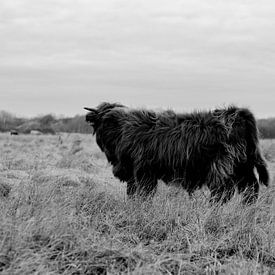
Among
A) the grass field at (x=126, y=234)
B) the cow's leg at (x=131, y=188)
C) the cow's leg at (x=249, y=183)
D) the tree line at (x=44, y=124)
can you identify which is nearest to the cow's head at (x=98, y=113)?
the cow's leg at (x=131, y=188)

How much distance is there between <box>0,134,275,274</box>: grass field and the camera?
413cm

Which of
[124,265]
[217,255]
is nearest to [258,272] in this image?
[217,255]

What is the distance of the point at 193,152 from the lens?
6.95 metres

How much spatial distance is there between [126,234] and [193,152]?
213cm

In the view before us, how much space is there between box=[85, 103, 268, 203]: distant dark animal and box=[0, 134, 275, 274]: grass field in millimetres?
311

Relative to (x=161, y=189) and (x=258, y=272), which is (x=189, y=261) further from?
(x=161, y=189)

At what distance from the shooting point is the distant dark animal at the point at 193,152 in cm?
688

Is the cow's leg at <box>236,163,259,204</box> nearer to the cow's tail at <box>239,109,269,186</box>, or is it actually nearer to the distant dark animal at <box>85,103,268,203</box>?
the distant dark animal at <box>85,103,268,203</box>

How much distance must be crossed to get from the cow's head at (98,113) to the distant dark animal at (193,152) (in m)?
0.65

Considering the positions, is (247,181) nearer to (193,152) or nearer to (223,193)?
(223,193)

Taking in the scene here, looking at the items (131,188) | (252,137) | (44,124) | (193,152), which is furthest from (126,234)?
(44,124)

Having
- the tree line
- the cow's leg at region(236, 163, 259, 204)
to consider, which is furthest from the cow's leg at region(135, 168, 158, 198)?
the tree line

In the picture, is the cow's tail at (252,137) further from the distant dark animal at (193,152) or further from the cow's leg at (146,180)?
the cow's leg at (146,180)

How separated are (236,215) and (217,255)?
119cm
